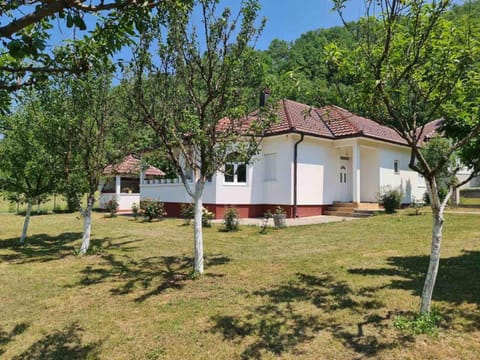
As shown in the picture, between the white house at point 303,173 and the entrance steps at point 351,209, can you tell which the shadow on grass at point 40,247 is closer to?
the white house at point 303,173

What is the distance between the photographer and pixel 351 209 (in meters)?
17.4

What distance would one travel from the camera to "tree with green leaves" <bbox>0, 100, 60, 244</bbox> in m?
9.21

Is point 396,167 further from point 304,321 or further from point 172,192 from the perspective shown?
point 304,321

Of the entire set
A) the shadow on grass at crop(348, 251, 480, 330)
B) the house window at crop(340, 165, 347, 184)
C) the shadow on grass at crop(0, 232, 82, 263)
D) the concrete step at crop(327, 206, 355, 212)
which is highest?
the house window at crop(340, 165, 347, 184)

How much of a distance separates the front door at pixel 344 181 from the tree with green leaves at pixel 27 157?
13.9 m

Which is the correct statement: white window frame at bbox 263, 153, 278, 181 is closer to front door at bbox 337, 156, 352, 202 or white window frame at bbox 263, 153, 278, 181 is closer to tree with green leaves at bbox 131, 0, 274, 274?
front door at bbox 337, 156, 352, 202

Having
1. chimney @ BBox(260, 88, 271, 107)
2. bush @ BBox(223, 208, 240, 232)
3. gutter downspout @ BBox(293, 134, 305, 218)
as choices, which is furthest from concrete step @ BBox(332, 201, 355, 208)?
chimney @ BBox(260, 88, 271, 107)

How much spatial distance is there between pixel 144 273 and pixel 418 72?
634cm

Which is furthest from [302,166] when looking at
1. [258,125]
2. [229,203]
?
[258,125]

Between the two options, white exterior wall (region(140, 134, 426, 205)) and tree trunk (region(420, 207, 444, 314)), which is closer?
tree trunk (region(420, 207, 444, 314))

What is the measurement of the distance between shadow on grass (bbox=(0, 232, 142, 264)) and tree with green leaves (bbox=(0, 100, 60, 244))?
5.11 feet

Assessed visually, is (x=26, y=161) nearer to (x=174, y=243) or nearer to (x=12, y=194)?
(x=12, y=194)

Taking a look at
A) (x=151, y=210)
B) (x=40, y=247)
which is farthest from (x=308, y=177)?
(x=40, y=247)

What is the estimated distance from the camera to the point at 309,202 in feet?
56.6
